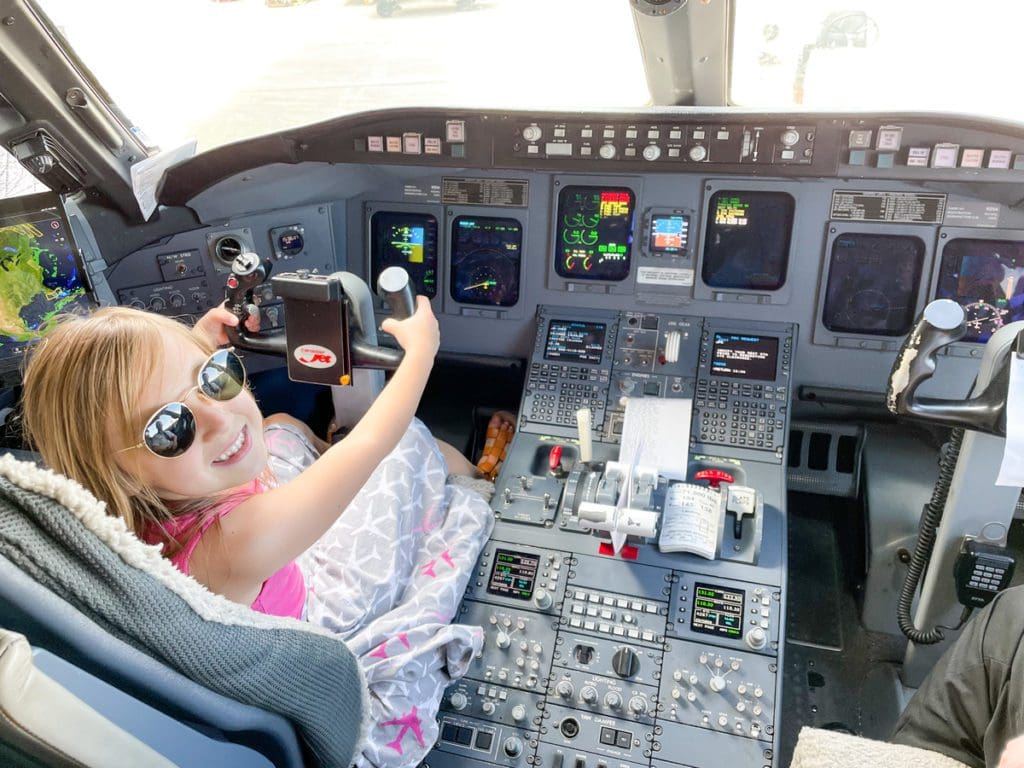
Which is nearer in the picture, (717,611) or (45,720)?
(45,720)

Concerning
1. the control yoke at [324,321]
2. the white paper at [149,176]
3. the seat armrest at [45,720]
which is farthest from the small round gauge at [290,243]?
the seat armrest at [45,720]

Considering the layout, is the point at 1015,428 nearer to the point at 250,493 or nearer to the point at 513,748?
the point at 513,748

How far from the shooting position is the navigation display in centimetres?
199

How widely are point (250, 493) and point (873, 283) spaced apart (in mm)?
1804

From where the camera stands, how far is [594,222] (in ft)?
8.07

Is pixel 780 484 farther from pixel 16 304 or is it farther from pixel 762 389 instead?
A: pixel 16 304

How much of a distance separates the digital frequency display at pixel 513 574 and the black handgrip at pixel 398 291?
68cm

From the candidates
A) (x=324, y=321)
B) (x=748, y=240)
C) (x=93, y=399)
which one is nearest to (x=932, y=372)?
(x=748, y=240)

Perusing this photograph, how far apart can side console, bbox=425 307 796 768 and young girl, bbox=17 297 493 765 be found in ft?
0.42

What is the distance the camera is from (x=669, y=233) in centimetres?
241

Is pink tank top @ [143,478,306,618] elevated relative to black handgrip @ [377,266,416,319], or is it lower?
lower

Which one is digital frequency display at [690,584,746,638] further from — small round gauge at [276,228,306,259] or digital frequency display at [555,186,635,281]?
small round gauge at [276,228,306,259]

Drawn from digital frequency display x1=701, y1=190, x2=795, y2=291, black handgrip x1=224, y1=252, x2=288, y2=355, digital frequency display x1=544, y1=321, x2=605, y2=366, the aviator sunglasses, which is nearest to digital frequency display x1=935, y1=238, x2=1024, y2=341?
digital frequency display x1=701, y1=190, x2=795, y2=291

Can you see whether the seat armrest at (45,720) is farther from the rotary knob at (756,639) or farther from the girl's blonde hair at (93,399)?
the rotary knob at (756,639)
